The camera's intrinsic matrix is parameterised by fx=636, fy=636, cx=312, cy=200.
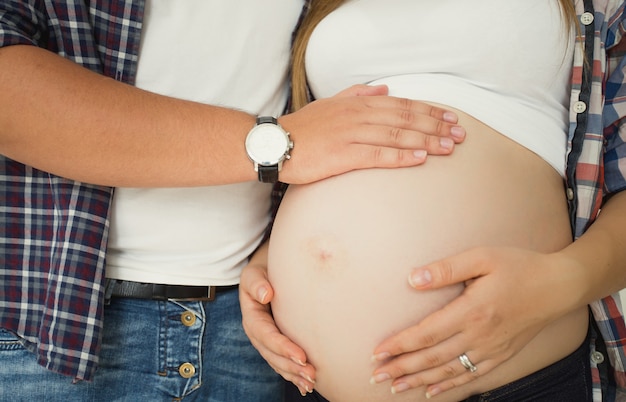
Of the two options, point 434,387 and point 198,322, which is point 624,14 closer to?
point 434,387

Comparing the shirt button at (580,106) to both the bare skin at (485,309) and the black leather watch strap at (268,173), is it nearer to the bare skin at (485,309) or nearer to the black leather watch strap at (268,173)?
the bare skin at (485,309)

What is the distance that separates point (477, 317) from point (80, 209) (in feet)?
2.10

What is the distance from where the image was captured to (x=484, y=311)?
882mm

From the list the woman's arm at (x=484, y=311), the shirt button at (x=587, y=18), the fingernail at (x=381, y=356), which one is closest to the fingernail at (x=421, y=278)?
the woman's arm at (x=484, y=311)

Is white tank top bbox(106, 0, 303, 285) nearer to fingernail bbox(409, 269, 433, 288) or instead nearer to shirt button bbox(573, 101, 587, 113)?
fingernail bbox(409, 269, 433, 288)

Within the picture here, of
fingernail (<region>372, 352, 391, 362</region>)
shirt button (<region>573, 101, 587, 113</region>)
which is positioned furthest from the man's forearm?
shirt button (<region>573, 101, 587, 113</region>)

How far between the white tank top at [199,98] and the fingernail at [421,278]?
0.40m

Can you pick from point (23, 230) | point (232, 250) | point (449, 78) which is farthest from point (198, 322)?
point (449, 78)

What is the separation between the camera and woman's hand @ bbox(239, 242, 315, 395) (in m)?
0.99

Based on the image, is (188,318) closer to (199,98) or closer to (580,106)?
(199,98)

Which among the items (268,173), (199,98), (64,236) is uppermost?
(199,98)

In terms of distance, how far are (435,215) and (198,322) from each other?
0.49m

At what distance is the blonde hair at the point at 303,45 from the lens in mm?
1190

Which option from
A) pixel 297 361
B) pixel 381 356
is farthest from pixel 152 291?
pixel 381 356
